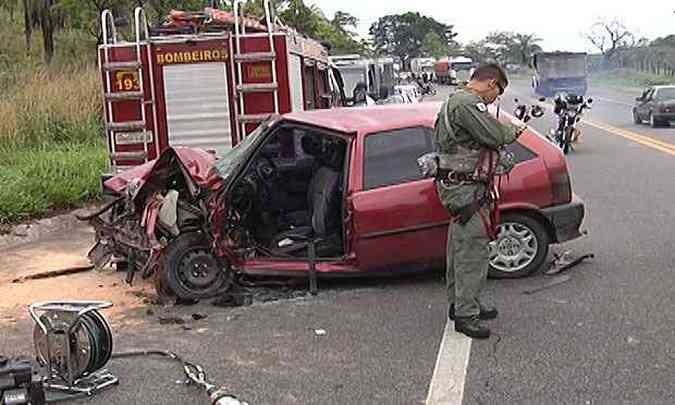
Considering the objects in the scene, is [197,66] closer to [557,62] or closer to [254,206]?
[254,206]

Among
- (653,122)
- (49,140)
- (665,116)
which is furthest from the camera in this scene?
(653,122)

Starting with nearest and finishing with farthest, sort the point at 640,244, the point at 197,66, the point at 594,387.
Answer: the point at 594,387, the point at 640,244, the point at 197,66

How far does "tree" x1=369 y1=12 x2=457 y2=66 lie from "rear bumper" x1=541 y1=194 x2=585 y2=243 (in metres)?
124

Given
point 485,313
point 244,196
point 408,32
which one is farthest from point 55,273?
point 408,32

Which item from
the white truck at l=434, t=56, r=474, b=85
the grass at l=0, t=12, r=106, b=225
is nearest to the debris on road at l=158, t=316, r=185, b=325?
the grass at l=0, t=12, r=106, b=225

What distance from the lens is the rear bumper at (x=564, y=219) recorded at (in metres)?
7.32

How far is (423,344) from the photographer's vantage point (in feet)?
18.7

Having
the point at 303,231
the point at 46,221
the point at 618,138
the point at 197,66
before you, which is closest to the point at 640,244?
the point at 303,231

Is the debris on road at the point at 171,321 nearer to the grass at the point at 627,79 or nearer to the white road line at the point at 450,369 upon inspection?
the white road line at the point at 450,369

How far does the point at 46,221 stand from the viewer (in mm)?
10844

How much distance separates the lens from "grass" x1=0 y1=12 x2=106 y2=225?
11328 mm

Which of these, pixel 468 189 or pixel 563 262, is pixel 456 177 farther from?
pixel 563 262

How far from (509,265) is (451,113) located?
197 cm

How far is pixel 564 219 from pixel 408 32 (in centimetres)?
12716
